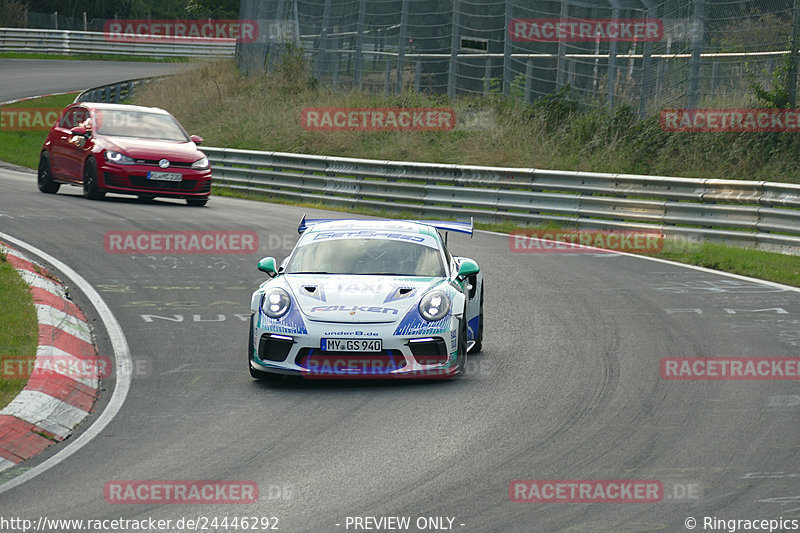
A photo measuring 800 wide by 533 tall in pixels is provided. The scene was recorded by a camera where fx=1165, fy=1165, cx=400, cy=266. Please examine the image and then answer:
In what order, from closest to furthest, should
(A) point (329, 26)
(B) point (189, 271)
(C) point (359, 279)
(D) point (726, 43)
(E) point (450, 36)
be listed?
(C) point (359, 279) < (B) point (189, 271) < (D) point (726, 43) < (E) point (450, 36) < (A) point (329, 26)

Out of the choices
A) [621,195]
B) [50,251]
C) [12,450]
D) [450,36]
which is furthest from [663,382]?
[450,36]

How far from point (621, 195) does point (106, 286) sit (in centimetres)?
904

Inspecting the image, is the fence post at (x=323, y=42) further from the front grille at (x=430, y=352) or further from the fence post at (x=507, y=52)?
the front grille at (x=430, y=352)

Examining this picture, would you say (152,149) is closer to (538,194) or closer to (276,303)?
(538,194)

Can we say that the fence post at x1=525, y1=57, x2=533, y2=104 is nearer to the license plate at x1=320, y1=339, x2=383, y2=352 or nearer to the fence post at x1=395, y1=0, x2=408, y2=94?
the fence post at x1=395, y1=0, x2=408, y2=94

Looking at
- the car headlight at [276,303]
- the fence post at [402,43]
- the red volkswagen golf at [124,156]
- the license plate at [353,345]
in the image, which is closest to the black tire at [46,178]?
the red volkswagen golf at [124,156]

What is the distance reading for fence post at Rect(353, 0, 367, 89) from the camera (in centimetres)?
2919

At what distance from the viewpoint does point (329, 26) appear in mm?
31250

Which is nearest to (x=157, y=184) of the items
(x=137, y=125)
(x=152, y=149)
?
(x=152, y=149)

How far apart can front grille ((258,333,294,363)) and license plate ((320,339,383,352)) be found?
31 centimetres

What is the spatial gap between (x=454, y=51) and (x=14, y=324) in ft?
61.2

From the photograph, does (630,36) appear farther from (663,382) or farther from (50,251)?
(663,382)

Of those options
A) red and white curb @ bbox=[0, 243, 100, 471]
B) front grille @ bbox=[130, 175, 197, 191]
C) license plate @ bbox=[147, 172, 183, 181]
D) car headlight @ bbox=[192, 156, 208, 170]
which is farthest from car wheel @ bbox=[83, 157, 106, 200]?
red and white curb @ bbox=[0, 243, 100, 471]

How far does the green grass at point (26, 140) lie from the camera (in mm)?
30797
